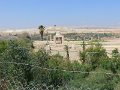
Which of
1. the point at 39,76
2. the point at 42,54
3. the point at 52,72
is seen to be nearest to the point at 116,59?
the point at 42,54

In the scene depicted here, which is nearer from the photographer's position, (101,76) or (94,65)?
(101,76)

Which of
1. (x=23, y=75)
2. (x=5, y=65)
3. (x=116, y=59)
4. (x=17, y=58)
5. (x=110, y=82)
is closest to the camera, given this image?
(x=5, y=65)

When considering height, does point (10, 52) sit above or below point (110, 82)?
above

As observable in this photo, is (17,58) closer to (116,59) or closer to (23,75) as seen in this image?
(23,75)

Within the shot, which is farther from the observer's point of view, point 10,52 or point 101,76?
point 101,76

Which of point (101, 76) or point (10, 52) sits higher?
point (10, 52)

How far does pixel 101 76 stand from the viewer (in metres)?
16.5

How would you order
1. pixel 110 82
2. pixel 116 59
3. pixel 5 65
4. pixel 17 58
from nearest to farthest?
pixel 5 65
pixel 17 58
pixel 110 82
pixel 116 59

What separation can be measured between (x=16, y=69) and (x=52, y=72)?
2510 mm

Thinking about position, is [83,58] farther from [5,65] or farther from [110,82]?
[5,65]

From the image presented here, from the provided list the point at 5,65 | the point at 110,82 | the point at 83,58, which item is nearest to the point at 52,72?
the point at 110,82

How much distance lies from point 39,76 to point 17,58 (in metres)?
1.56

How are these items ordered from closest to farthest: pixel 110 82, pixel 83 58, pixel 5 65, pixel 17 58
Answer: pixel 5 65, pixel 17 58, pixel 110 82, pixel 83 58

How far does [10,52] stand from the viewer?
48.7ft
